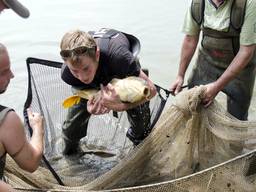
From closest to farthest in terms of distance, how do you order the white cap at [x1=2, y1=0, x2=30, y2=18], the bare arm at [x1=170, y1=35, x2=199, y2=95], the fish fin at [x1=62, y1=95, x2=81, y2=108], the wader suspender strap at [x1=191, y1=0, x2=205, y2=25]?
the white cap at [x1=2, y1=0, x2=30, y2=18] → the fish fin at [x1=62, y1=95, x2=81, y2=108] → the wader suspender strap at [x1=191, y1=0, x2=205, y2=25] → the bare arm at [x1=170, y1=35, x2=199, y2=95]

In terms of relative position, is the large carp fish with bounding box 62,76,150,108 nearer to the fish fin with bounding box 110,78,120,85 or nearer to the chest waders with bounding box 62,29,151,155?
the fish fin with bounding box 110,78,120,85

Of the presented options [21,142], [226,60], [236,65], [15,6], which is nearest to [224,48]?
[226,60]

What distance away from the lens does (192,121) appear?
9.30 feet

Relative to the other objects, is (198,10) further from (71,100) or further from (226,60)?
(71,100)

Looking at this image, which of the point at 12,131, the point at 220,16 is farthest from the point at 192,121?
the point at 12,131

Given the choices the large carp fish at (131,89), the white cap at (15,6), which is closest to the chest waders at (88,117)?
the large carp fish at (131,89)

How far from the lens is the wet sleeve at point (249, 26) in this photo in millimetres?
2842

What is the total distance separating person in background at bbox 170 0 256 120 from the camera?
288cm

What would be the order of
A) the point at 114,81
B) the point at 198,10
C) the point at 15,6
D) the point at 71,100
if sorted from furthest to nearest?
the point at 198,10 < the point at 71,100 < the point at 114,81 < the point at 15,6

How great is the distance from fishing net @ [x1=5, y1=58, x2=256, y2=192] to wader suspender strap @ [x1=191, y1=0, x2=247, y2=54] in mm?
483

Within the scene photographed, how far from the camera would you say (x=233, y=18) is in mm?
2924

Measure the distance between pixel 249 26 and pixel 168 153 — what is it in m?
0.99

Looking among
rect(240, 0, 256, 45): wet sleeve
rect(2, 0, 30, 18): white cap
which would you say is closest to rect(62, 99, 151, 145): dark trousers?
rect(240, 0, 256, 45): wet sleeve

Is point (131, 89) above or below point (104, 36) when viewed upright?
below
